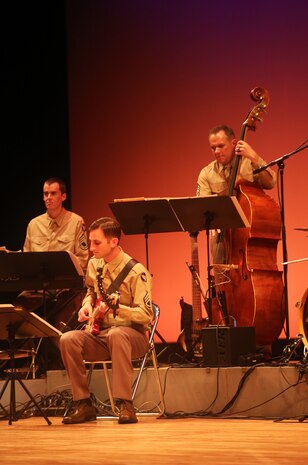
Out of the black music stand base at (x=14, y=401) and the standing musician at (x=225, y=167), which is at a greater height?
the standing musician at (x=225, y=167)

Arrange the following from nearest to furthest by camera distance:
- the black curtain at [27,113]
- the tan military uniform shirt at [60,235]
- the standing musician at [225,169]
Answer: the standing musician at [225,169]
the tan military uniform shirt at [60,235]
the black curtain at [27,113]

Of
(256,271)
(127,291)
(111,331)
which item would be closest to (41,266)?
(127,291)

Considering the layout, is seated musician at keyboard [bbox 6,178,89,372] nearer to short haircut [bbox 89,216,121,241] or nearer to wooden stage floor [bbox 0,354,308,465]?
wooden stage floor [bbox 0,354,308,465]

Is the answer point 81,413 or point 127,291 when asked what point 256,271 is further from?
point 81,413

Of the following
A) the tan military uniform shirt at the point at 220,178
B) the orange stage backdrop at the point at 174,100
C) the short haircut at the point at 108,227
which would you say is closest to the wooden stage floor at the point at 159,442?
the short haircut at the point at 108,227

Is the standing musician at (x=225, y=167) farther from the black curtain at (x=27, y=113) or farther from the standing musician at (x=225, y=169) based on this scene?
the black curtain at (x=27, y=113)

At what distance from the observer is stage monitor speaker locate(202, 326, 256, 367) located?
228 inches

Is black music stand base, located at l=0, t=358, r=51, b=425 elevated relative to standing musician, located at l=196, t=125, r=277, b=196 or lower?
lower

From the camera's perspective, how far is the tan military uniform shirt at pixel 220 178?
20.9 ft

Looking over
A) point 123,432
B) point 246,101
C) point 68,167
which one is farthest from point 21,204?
point 123,432

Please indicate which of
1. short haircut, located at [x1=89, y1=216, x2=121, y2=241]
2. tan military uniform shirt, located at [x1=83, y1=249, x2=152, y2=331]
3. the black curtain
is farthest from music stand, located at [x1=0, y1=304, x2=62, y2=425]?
the black curtain

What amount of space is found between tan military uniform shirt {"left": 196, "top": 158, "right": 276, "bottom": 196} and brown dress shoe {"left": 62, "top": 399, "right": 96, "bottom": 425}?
1772mm

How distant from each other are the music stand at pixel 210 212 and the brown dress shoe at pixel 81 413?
1.30 metres

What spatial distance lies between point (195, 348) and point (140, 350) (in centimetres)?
87
